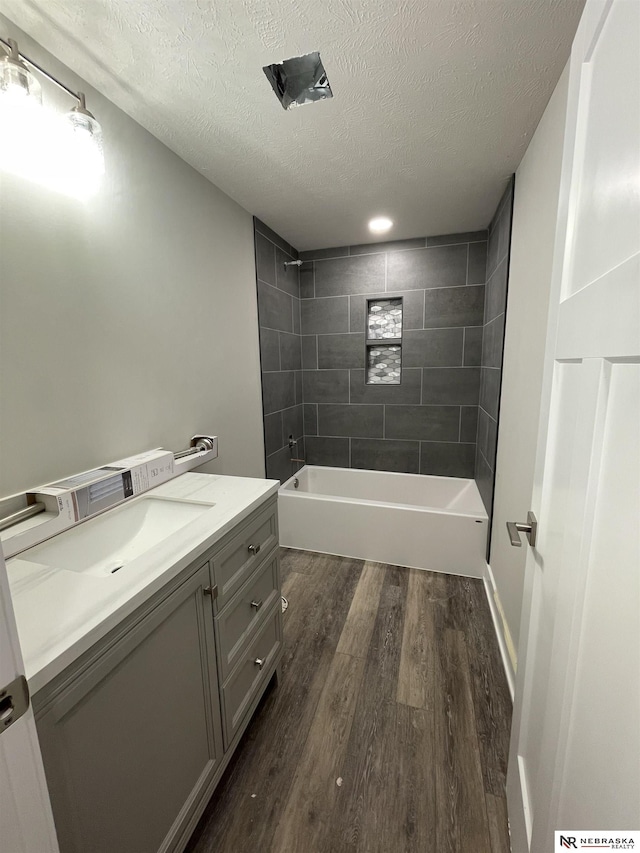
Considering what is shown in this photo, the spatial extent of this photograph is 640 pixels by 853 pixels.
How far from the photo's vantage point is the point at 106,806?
750 mm

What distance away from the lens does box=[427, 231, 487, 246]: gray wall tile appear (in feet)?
9.02

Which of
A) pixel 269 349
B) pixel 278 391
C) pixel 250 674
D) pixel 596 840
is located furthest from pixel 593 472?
pixel 278 391

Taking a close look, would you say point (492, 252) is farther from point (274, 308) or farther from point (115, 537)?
point (115, 537)

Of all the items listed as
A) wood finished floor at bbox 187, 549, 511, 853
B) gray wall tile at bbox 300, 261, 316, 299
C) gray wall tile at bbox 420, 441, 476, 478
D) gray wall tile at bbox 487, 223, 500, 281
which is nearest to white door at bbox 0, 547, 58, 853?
wood finished floor at bbox 187, 549, 511, 853

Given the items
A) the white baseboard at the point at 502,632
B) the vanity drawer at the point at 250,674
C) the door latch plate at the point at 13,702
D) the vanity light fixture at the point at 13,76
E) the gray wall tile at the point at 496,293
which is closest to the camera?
the door latch plate at the point at 13,702

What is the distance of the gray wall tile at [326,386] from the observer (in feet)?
10.8

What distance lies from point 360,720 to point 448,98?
2.49 m

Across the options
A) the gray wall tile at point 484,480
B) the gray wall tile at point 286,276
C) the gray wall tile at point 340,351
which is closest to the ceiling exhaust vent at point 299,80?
the gray wall tile at point 286,276

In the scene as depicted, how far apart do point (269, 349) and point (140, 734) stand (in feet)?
7.49

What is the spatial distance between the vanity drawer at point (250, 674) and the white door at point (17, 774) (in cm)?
75

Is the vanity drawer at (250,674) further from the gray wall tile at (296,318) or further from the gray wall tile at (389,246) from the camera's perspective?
the gray wall tile at (389,246)

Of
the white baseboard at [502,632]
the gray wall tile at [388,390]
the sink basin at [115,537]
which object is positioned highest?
the gray wall tile at [388,390]

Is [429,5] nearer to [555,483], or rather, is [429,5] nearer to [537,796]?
[555,483]

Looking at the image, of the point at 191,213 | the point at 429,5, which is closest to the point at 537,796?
the point at 429,5
